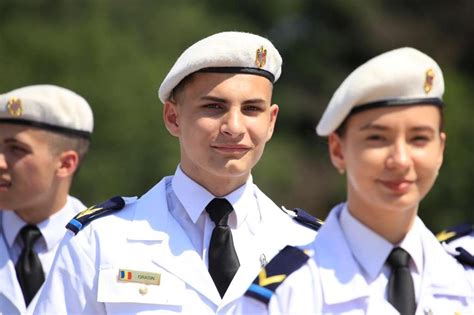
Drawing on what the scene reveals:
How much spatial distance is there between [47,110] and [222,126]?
220 cm

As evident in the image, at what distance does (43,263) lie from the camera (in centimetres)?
683

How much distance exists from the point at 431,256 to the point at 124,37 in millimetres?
18878

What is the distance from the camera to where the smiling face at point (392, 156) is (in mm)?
4074

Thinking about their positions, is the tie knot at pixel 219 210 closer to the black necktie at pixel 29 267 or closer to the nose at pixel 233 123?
the nose at pixel 233 123

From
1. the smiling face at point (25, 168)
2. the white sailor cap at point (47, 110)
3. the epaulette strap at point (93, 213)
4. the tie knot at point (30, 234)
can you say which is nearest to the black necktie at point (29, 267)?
the tie knot at point (30, 234)

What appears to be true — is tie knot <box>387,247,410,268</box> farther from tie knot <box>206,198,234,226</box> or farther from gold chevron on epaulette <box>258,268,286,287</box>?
tie knot <box>206,198,234,226</box>

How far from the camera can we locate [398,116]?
162 inches

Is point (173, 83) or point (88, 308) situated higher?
point (173, 83)

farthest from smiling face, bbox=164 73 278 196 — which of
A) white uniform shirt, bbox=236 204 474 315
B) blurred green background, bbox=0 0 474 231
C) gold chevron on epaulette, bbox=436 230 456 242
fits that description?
blurred green background, bbox=0 0 474 231

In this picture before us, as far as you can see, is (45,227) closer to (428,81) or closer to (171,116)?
(171,116)

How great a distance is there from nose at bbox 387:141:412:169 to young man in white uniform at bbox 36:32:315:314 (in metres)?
1.29

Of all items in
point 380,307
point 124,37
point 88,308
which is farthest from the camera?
point 124,37

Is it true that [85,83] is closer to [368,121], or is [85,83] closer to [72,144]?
[72,144]

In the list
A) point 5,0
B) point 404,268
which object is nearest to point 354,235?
point 404,268
